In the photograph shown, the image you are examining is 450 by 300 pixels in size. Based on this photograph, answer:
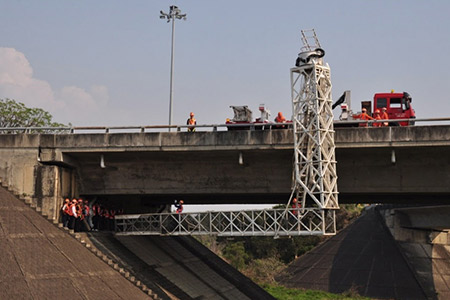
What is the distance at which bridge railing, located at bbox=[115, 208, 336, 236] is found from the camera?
2458cm

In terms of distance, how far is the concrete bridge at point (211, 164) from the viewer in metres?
26.7

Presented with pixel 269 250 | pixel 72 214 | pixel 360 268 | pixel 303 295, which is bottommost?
pixel 269 250

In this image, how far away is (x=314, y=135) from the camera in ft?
83.6

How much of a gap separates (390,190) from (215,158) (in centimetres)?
905

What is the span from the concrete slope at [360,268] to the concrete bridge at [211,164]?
14839 millimetres

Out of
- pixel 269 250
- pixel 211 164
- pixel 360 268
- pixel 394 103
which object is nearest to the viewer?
pixel 211 164

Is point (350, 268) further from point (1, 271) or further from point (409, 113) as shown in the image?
point (1, 271)

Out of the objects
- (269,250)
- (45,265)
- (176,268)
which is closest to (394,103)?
(176,268)

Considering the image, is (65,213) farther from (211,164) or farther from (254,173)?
(254,173)

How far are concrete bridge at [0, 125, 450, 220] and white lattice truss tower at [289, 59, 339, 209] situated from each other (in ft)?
3.73

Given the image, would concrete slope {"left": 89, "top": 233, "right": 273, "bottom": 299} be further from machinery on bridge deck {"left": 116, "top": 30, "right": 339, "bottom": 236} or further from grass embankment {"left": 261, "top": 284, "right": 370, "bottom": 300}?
grass embankment {"left": 261, "top": 284, "right": 370, "bottom": 300}

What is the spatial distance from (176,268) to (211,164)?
677 centimetres

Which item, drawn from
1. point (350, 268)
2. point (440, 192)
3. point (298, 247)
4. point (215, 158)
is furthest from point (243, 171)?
point (298, 247)

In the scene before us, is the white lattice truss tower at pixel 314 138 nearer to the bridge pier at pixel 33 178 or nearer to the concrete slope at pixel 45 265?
the concrete slope at pixel 45 265
